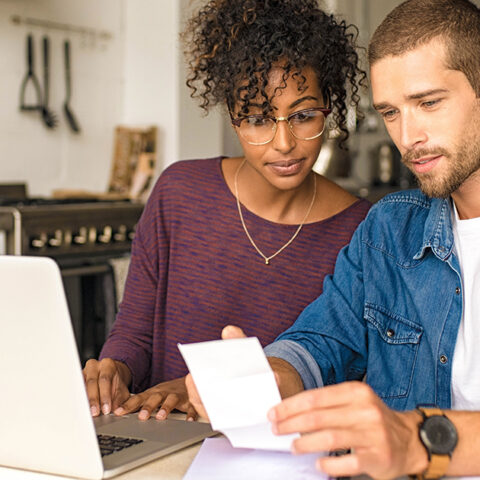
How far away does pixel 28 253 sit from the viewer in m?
2.90

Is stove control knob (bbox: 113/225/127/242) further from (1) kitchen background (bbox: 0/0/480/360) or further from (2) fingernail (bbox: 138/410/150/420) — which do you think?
(2) fingernail (bbox: 138/410/150/420)

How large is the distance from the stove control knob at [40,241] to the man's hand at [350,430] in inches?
83.0

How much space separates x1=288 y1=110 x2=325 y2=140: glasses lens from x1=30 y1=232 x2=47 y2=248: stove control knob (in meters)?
1.58

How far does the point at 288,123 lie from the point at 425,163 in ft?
1.15

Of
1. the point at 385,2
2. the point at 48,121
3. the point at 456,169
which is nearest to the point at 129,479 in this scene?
the point at 456,169

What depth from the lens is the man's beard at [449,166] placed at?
1322 millimetres

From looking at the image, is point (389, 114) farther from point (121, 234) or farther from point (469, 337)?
point (121, 234)

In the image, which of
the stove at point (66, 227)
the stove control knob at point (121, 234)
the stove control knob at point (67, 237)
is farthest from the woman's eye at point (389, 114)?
the stove control knob at point (121, 234)

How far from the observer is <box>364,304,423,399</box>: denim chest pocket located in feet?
4.69

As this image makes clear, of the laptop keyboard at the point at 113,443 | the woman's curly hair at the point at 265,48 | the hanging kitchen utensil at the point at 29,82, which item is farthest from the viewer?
the hanging kitchen utensil at the point at 29,82

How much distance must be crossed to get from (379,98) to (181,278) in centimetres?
65

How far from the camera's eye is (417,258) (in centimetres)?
145

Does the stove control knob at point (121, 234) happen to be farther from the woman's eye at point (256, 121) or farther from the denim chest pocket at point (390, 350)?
the denim chest pocket at point (390, 350)

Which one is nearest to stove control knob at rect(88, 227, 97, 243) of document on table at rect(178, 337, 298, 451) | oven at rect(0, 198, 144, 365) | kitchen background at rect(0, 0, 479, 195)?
oven at rect(0, 198, 144, 365)
